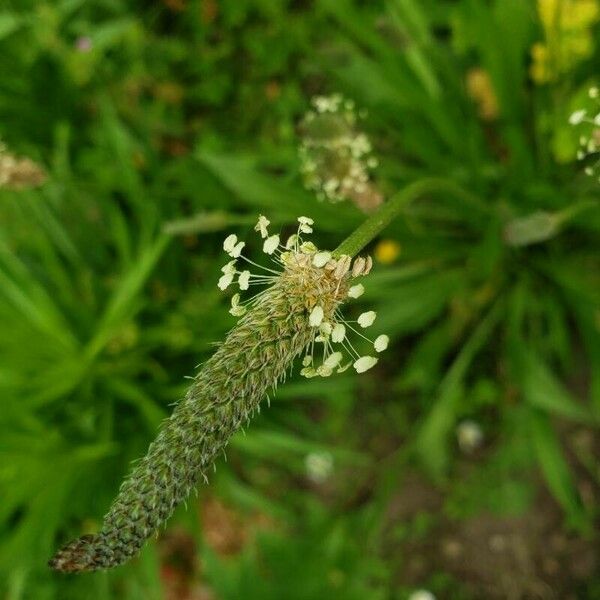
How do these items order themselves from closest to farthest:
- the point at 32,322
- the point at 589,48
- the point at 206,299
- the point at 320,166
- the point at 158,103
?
1. the point at 320,166
2. the point at 589,48
3. the point at 32,322
4. the point at 206,299
5. the point at 158,103

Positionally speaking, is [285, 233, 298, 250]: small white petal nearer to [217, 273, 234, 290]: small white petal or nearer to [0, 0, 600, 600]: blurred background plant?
[217, 273, 234, 290]: small white petal

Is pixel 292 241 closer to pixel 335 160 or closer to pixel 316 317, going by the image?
pixel 316 317

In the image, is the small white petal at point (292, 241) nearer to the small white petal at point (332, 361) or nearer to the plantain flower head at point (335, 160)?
the small white petal at point (332, 361)

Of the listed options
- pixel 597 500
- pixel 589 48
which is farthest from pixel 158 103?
pixel 597 500

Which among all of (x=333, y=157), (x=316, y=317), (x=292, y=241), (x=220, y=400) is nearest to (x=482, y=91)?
(x=333, y=157)

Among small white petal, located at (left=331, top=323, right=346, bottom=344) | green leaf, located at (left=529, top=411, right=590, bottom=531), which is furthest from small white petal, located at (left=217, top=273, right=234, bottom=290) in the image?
green leaf, located at (left=529, top=411, right=590, bottom=531)

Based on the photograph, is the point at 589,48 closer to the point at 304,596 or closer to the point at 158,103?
the point at 158,103

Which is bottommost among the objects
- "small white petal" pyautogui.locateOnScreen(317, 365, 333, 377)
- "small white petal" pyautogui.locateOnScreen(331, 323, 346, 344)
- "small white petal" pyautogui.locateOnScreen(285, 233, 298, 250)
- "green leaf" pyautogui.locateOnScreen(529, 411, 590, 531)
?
"green leaf" pyautogui.locateOnScreen(529, 411, 590, 531)
